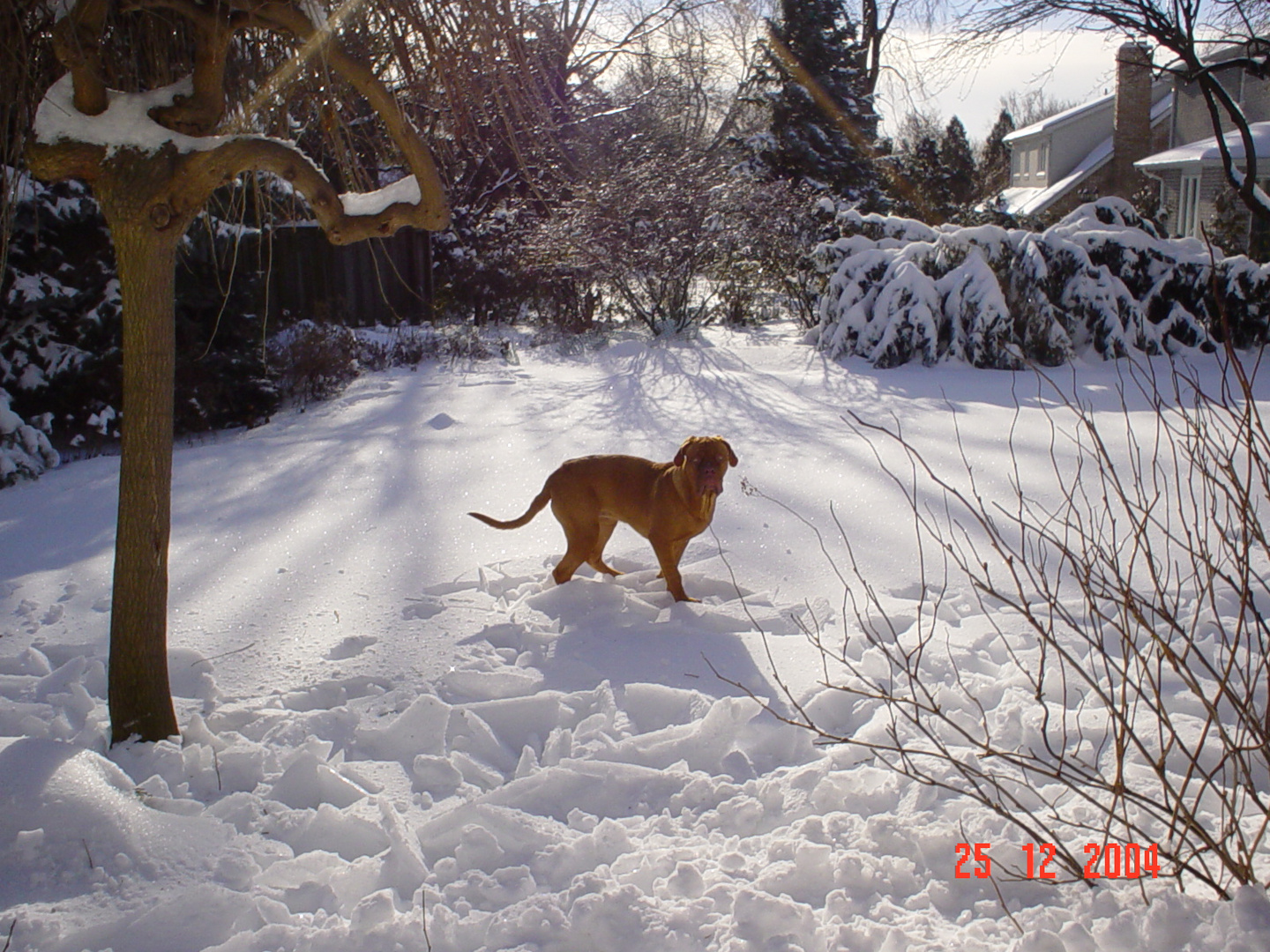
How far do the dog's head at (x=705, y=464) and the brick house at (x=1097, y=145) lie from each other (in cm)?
2303

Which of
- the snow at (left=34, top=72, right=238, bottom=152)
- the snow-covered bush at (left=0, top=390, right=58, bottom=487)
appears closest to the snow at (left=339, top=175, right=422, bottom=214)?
the snow at (left=34, top=72, right=238, bottom=152)

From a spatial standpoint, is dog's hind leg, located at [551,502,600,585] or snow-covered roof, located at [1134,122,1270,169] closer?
dog's hind leg, located at [551,502,600,585]

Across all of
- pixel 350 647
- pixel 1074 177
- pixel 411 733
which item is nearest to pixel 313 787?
pixel 411 733

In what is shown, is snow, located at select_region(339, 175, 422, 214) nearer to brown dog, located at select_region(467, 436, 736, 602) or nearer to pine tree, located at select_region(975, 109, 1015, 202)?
brown dog, located at select_region(467, 436, 736, 602)

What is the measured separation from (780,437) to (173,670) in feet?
15.1

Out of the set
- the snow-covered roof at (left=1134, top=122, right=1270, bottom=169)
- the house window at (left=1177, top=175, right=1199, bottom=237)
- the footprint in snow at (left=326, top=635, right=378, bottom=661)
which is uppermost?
the snow-covered roof at (left=1134, top=122, right=1270, bottom=169)

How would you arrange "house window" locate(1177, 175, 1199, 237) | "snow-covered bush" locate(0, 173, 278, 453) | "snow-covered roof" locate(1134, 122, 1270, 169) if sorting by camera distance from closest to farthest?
"snow-covered bush" locate(0, 173, 278, 453), "snow-covered roof" locate(1134, 122, 1270, 169), "house window" locate(1177, 175, 1199, 237)

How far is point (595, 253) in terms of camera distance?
1257cm

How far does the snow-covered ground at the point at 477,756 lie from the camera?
207 cm

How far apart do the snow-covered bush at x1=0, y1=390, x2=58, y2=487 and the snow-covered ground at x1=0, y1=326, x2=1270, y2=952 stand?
2.35 ft

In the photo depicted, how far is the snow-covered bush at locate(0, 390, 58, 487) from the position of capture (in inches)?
259

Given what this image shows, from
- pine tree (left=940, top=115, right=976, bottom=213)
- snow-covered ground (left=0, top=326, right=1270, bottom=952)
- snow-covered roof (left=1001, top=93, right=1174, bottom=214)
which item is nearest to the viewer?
snow-covered ground (left=0, top=326, right=1270, bottom=952)
